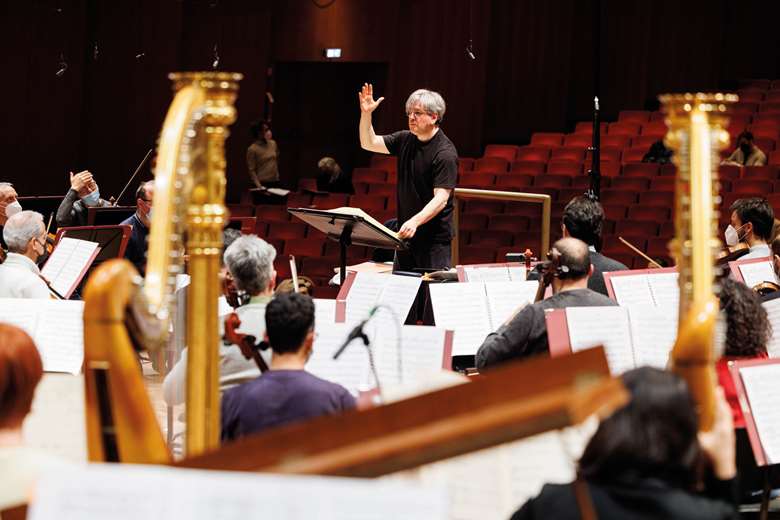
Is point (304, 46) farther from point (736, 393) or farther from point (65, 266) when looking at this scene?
point (736, 393)

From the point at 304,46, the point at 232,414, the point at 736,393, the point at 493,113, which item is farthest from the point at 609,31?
the point at 232,414

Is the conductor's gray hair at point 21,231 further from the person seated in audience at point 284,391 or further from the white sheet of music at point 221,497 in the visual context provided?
the white sheet of music at point 221,497

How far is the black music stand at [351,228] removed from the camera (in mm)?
5160

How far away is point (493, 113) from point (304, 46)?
2432mm

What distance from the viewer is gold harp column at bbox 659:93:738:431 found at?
5.66 ft

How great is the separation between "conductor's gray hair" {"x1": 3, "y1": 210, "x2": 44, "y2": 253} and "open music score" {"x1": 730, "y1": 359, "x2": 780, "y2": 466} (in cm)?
309

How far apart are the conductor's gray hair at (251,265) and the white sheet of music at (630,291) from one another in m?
1.56

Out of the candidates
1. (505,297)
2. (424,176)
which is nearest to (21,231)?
(424,176)

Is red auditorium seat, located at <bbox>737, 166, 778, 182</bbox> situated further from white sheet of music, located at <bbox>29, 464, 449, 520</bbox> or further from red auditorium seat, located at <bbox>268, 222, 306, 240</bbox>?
white sheet of music, located at <bbox>29, 464, 449, 520</bbox>

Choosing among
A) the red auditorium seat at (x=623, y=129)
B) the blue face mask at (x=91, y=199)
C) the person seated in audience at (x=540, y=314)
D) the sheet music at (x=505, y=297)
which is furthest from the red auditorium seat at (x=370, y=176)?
the person seated in audience at (x=540, y=314)

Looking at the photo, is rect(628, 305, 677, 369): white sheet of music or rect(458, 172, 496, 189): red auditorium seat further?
rect(458, 172, 496, 189): red auditorium seat

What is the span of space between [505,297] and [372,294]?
0.56 meters

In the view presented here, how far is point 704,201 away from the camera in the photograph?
1787 mm

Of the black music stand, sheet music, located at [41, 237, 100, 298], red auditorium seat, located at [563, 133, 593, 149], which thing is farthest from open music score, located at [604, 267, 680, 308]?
red auditorium seat, located at [563, 133, 593, 149]
